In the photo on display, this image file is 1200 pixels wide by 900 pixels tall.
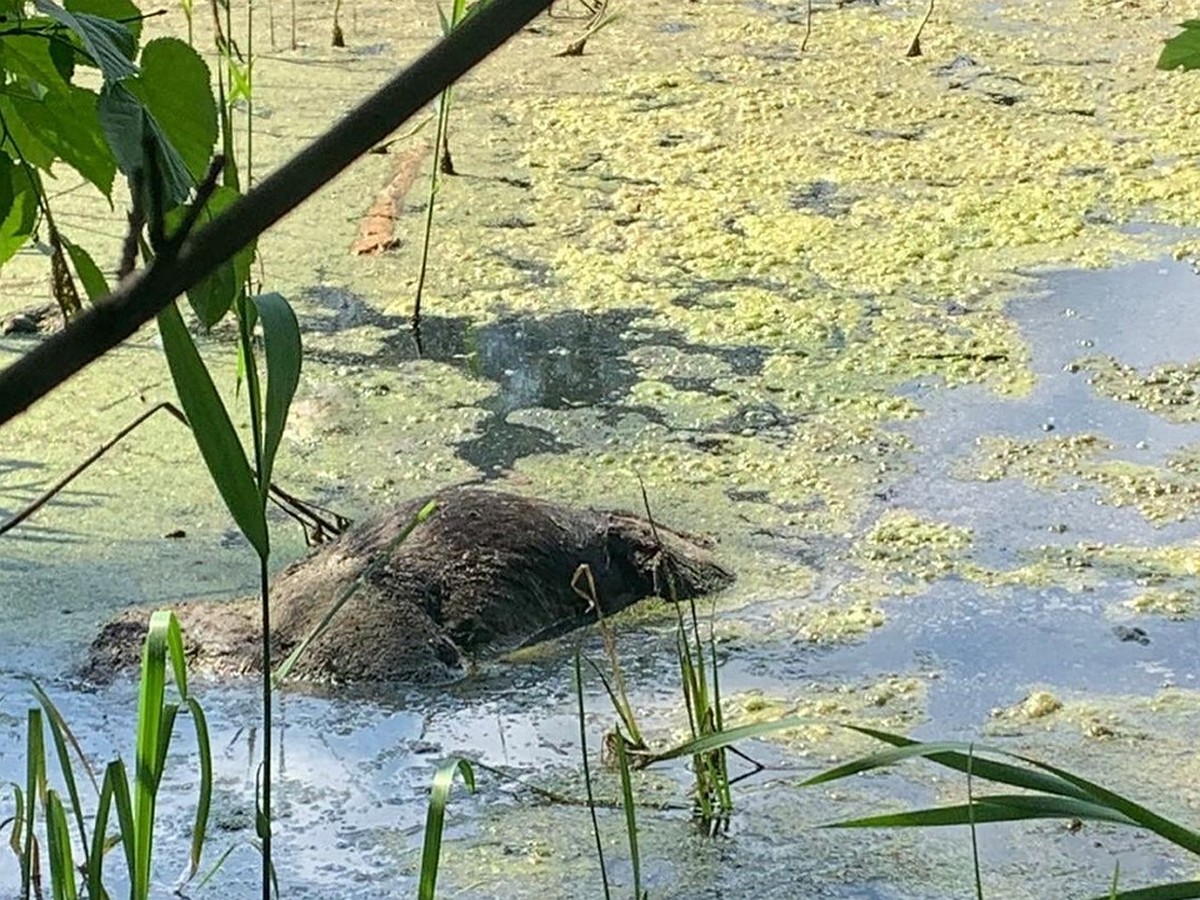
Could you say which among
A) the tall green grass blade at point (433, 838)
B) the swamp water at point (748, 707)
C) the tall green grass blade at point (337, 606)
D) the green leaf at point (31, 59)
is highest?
the green leaf at point (31, 59)

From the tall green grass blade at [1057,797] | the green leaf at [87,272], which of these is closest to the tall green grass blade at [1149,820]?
the tall green grass blade at [1057,797]

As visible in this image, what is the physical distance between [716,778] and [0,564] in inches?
36.0

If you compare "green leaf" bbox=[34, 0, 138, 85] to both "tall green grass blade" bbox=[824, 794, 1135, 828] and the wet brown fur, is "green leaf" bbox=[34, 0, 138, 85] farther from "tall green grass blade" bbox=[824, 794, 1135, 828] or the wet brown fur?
the wet brown fur

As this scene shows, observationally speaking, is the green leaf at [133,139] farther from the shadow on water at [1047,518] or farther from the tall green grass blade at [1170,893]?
the shadow on water at [1047,518]

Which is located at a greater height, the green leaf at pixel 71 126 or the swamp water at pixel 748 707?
the green leaf at pixel 71 126

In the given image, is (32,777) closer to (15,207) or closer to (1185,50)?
(15,207)

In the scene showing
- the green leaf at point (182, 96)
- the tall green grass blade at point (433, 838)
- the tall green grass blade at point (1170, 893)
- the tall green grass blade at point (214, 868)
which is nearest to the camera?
the green leaf at point (182, 96)

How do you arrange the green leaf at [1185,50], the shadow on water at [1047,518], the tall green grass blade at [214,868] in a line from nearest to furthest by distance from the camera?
the green leaf at [1185,50]
the tall green grass blade at [214,868]
the shadow on water at [1047,518]

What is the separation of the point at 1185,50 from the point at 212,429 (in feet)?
1.22

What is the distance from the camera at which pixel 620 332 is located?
276 centimetres

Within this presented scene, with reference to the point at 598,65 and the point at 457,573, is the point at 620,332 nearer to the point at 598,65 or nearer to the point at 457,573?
the point at 457,573

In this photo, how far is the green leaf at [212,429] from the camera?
62 cm

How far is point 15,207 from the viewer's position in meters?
0.65

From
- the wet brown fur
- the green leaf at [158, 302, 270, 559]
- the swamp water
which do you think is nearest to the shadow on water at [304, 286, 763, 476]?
the swamp water
